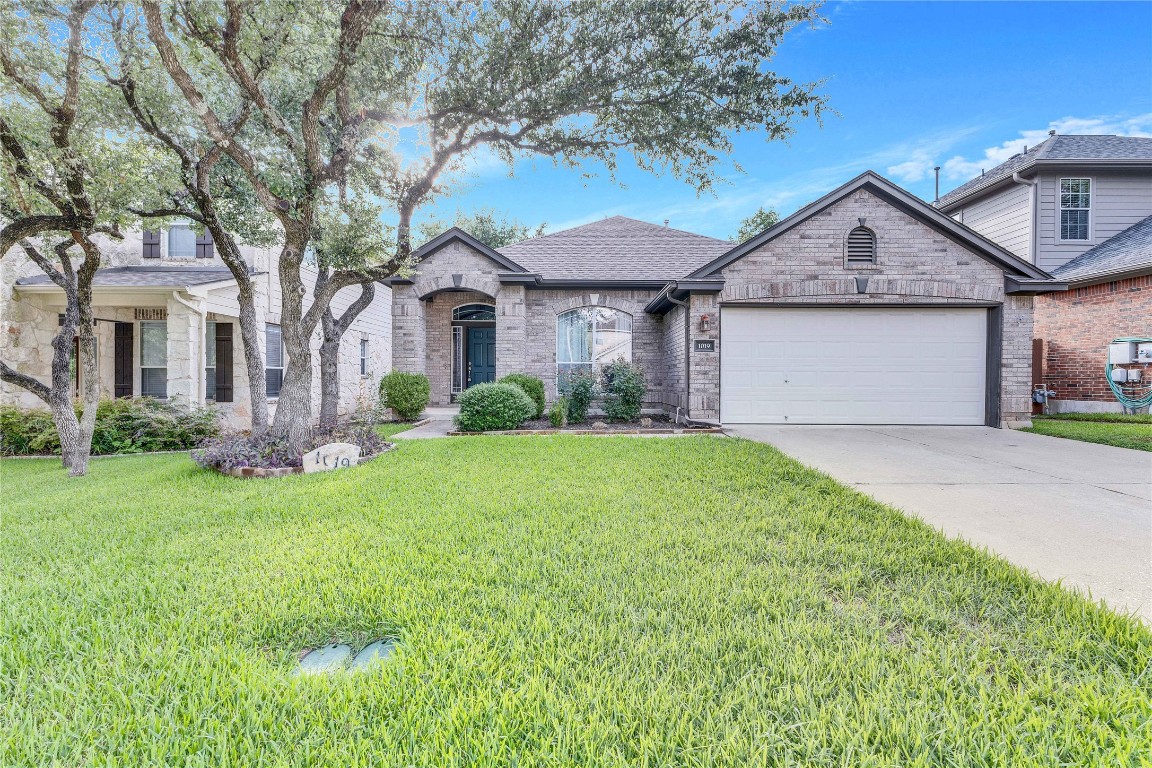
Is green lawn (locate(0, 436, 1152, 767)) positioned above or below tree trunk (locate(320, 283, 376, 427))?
below

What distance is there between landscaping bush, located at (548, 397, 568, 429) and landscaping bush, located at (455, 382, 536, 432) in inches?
30.1

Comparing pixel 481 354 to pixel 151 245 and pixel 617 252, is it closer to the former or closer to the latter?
pixel 617 252

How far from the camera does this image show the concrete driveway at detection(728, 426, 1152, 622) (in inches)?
113

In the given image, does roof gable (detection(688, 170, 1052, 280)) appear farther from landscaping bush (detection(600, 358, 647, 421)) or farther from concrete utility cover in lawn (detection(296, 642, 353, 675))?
concrete utility cover in lawn (detection(296, 642, 353, 675))

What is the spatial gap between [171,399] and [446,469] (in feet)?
22.3

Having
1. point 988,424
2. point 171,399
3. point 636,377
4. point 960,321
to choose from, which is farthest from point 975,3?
point 171,399

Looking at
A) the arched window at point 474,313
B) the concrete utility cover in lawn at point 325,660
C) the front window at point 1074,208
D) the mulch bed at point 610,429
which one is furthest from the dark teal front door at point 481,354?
the front window at point 1074,208

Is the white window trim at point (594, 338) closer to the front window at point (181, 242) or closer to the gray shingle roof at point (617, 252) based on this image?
the gray shingle roof at point (617, 252)

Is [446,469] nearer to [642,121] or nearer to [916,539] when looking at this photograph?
[916,539]

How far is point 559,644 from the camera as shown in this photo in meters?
2.05

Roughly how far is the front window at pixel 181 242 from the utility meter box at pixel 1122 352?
19.6 meters

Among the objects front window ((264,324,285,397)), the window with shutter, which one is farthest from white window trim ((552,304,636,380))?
the window with shutter

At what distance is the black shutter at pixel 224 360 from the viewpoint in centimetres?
1052

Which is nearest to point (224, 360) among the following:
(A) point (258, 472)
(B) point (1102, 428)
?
(A) point (258, 472)
